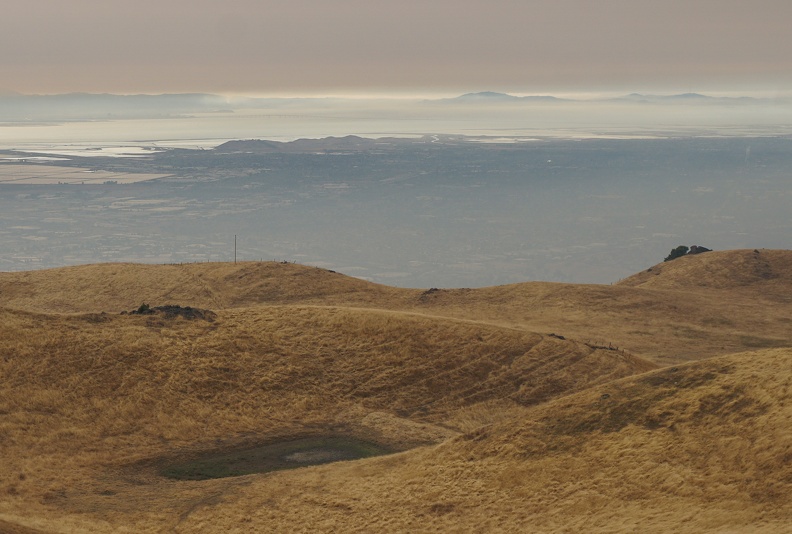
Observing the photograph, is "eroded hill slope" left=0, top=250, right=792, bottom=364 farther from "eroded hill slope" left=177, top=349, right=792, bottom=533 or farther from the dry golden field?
"eroded hill slope" left=177, top=349, right=792, bottom=533

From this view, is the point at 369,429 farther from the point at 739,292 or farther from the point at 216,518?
the point at 739,292

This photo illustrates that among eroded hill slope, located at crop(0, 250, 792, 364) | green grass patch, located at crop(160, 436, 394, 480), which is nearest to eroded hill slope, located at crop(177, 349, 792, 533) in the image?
green grass patch, located at crop(160, 436, 394, 480)

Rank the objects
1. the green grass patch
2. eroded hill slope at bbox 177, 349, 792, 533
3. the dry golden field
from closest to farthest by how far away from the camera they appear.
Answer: eroded hill slope at bbox 177, 349, 792, 533
the dry golden field
the green grass patch

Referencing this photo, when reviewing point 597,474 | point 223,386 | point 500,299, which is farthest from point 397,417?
point 500,299

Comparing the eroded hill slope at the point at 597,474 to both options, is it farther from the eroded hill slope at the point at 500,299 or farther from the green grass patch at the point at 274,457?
the eroded hill slope at the point at 500,299

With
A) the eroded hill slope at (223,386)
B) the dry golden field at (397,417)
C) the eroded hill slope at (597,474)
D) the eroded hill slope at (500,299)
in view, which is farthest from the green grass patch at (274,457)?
the eroded hill slope at (500,299)

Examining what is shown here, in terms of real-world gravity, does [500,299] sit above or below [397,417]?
above

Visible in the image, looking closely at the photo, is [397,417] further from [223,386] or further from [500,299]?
[500,299]

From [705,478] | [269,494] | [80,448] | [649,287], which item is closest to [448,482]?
[269,494]
